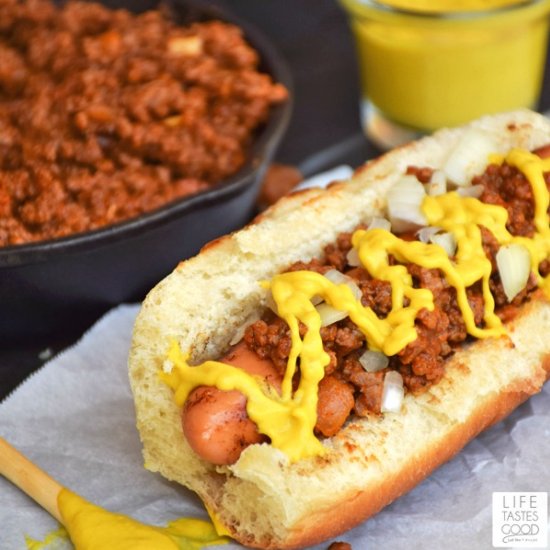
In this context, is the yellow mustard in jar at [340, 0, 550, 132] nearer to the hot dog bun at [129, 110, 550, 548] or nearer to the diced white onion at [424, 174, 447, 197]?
the diced white onion at [424, 174, 447, 197]

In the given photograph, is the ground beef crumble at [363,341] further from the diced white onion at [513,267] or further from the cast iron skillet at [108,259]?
the cast iron skillet at [108,259]

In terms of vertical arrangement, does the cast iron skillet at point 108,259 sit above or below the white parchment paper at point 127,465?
above

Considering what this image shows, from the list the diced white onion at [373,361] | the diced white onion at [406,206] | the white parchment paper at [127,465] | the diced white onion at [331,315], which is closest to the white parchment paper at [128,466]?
the white parchment paper at [127,465]

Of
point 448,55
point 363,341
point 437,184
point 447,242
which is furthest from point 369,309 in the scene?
point 448,55

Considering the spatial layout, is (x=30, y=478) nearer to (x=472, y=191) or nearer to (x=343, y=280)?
(x=343, y=280)

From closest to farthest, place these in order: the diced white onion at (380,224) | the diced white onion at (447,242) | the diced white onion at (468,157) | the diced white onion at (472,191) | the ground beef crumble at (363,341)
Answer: the ground beef crumble at (363,341) < the diced white onion at (447,242) < the diced white onion at (380,224) < the diced white onion at (472,191) < the diced white onion at (468,157)

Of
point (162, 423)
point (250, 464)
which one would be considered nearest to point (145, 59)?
point (162, 423)

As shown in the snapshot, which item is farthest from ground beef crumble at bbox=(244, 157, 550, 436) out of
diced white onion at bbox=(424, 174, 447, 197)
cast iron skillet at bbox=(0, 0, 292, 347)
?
cast iron skillet at bbox=(0, 0, 292, 347)
